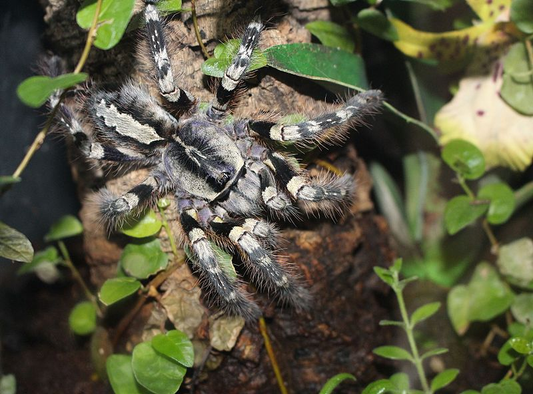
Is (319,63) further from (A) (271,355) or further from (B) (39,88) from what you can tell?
(A) (271,355)

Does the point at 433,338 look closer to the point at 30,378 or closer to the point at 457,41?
the point at 457,41

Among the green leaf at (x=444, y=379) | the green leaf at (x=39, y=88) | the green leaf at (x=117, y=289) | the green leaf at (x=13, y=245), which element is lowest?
the green leaf at (x=444, y=379)

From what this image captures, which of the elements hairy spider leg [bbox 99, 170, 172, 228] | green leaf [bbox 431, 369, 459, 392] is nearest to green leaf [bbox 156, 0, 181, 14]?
hairy spider leg [bbox 99, 170, 172, 228]

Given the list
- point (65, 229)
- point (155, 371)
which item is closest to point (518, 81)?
point (155, 371)

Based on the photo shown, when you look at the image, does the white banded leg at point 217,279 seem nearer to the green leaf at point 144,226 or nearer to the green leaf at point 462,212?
the green leaf at point 144,226

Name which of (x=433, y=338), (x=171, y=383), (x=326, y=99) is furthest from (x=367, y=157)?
(x=171, y=383)

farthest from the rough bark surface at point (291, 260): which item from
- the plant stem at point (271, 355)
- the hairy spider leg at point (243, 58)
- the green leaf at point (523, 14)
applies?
the green leaf at point (523, 14)
